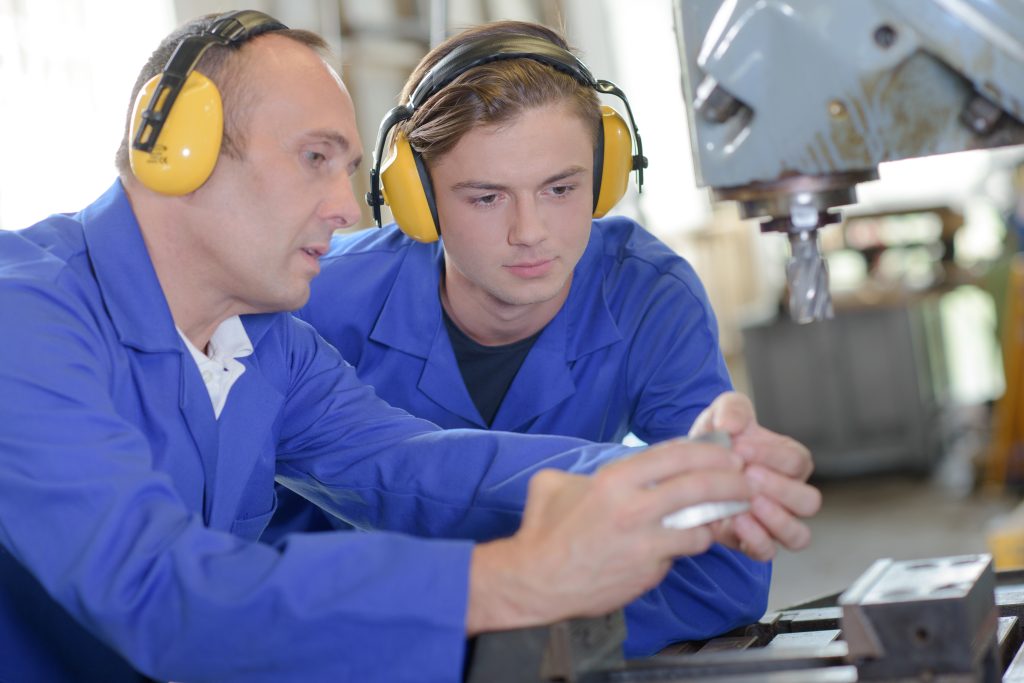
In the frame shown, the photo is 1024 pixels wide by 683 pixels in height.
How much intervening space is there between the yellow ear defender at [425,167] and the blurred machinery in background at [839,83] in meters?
0.65

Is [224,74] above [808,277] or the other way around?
above

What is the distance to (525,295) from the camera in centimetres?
179

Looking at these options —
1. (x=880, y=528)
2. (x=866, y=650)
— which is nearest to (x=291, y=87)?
(x=866, y=650)

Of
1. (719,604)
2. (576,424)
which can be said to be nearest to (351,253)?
(576,424)

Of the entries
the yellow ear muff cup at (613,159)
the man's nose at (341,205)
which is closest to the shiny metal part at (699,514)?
the man's nose at (341,205)

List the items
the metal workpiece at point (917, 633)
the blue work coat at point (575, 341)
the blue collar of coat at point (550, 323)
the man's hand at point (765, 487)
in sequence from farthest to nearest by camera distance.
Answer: the blue collar of coat at point (550, 323), the blue work coat at point (575, 341), the man's hand at point (765, 487), the metal workpiece at point (917, 633)

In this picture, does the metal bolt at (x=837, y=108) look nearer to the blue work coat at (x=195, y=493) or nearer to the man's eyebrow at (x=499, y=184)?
the blue work coat at (x=195, y=493)

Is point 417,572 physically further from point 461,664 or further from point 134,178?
point 134,178

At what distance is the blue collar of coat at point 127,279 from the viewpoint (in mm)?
1313

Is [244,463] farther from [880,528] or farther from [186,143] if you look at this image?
[880,528]

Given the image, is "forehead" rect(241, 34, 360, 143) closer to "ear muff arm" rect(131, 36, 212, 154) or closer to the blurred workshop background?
"ear muff arm" rect(131, 36, 212, 154)

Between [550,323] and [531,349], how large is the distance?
6cm

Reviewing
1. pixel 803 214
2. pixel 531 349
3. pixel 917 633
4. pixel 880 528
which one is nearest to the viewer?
pixel 917 633

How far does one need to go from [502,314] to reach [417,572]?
940mm
